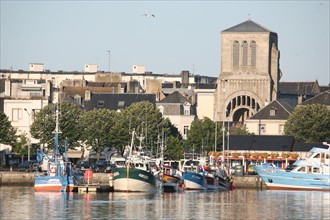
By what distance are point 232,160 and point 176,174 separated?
25.6 metres

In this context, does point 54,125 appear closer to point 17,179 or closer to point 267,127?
point 17,179

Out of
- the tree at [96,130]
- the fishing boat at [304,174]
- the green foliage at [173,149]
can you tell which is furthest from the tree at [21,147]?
the fishing boat at [304,174]

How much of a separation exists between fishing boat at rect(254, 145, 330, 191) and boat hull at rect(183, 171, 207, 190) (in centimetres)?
622

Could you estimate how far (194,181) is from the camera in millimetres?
149875

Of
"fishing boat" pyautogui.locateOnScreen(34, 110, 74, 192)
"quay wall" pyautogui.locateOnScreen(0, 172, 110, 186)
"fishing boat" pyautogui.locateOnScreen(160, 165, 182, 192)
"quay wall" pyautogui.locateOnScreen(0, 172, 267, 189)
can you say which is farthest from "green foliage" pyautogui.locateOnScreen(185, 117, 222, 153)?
"fishing boat" pyautogui.locateOnScreen(34, 110, 74, 192)

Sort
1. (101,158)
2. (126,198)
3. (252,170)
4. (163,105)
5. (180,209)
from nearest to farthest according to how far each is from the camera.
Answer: (180,209) → (126,198) → (252,170) → (101,158) → (163,105)

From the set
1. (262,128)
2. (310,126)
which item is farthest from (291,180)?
(262,128)

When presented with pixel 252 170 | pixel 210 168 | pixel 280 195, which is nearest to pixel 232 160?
pixel 252 170

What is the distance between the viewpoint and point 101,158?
595 feet

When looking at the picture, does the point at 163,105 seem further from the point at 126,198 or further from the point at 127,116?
the point at 126,198

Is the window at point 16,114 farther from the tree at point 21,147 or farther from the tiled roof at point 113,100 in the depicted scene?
the tiled roof at point 113,100

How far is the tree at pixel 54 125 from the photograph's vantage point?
169 metres

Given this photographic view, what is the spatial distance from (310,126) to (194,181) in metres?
37.4

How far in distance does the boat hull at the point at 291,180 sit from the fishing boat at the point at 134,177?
17.3m
